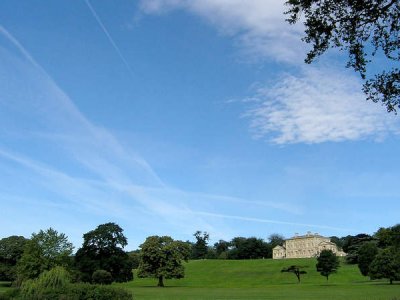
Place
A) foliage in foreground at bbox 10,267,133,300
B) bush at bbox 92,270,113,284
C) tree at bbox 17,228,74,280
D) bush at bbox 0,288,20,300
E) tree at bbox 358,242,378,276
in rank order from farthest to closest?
tree at bbox 358,242,378,276, bush at bbox 92,270,113,284, tree at bbox 17,228,74,280, bush at bbox 0,288,20,300, foliage in foreground at bbox 10,267,133,300

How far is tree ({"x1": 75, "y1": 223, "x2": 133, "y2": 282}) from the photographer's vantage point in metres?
87.3

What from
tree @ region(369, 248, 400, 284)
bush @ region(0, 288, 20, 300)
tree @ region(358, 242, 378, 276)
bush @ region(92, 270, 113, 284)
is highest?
tree @ region(358, 242, 378, 276)

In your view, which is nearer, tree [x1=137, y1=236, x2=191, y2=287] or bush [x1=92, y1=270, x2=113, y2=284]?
bush [x1=92, y1=270, x2=113, y2=284]

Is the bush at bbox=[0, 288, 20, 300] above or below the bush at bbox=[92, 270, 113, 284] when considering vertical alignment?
below

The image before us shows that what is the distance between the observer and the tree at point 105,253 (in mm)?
87312

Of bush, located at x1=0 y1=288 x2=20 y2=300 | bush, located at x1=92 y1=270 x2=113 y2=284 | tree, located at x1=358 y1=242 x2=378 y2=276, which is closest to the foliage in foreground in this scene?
bush, located at x1=0 y1=288 x2=20 y2=300

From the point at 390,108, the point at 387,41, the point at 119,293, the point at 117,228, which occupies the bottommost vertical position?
the point at 119,293

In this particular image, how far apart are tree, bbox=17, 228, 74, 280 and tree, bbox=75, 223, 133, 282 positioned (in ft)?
66.3

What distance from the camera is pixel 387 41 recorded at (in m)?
15.5

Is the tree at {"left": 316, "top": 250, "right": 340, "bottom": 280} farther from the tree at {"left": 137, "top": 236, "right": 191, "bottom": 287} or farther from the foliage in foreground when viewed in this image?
the foliage in foreground

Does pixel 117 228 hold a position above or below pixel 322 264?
above

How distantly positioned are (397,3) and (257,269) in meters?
126

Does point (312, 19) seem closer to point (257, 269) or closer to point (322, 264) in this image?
point (322, 264)

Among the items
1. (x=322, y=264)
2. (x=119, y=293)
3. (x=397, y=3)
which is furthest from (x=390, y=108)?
(x=322, y=264)
